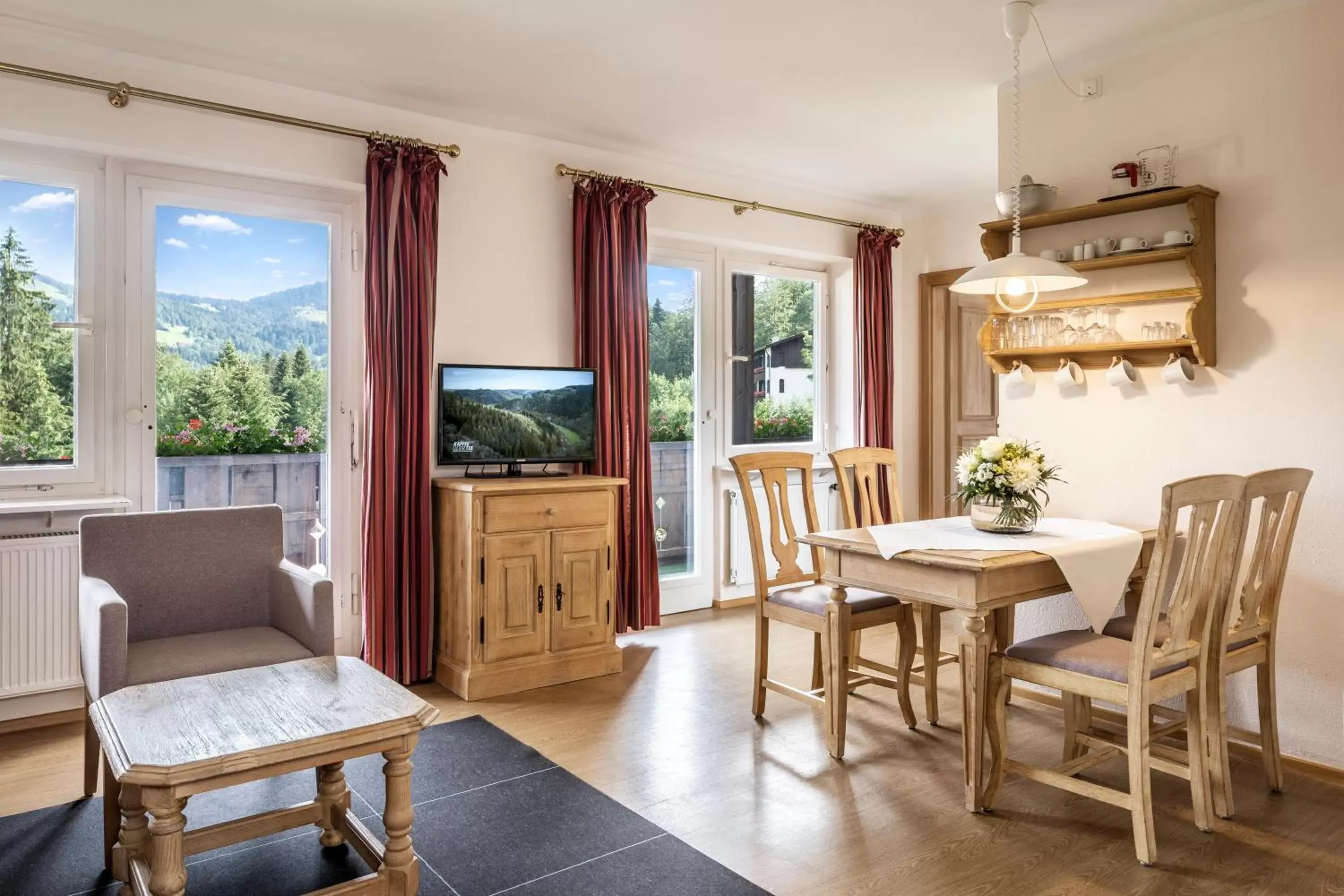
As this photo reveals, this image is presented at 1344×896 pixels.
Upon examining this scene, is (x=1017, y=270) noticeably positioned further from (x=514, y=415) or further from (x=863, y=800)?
(x=514, y=415)

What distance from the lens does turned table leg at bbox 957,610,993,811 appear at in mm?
2652

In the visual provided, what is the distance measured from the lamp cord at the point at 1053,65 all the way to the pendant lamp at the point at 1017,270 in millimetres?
55

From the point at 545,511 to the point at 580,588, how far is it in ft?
1.30

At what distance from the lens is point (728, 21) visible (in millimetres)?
3322

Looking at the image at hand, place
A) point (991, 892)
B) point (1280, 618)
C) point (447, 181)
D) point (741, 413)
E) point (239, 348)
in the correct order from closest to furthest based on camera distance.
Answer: point (991, 892)
point (1280, 618)
point (239, 348)
point (447, 181)
point (741, 413)

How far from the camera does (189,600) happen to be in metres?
2.83

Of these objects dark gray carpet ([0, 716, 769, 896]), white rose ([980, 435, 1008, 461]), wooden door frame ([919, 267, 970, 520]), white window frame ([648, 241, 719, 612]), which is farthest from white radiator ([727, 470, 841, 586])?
dark gray carpet ([0, 716, 769, 896])

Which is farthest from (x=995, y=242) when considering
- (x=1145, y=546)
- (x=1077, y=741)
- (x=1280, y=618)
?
(x=1077, y=741)

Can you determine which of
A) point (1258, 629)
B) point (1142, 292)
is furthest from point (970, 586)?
point (1142, 292)

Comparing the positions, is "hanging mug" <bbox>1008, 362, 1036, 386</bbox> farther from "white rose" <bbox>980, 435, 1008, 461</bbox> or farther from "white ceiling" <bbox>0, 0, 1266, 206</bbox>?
"white ceiling" <bbox>0, 0, 1266, 206</bbox>

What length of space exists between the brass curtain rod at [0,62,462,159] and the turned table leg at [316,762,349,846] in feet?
8.53

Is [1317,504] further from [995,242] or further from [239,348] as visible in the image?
[239,348]

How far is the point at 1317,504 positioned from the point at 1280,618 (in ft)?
1.32

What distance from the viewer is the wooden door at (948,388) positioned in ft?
19.8
